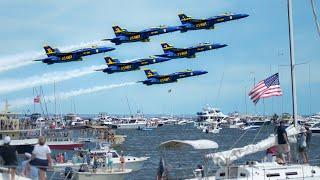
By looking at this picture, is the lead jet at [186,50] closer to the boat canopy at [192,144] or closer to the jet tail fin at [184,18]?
the jet tail fin at [184,18]

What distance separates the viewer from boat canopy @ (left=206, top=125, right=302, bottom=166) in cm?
2658

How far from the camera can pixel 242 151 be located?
27.8 m

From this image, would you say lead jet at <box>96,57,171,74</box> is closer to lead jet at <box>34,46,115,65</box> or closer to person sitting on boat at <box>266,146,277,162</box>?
lead jet at <box>34,46,115,65</box>

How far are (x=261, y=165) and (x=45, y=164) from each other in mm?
9813

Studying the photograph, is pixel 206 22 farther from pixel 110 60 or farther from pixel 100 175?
pixel 100 175

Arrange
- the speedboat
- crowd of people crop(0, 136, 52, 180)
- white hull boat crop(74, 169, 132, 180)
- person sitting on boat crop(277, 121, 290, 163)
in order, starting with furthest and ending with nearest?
the speedboat → white hull boat crop(74, 169, 132, 180) → person sitting on boat crop(277, 121, 290, 163) → crowd of people crop(0, 136, 52, 180)

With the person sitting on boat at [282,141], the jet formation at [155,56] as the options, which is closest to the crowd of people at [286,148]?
the person sitting on boat at [282,141]

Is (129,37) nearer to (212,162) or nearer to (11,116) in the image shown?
(11,116)

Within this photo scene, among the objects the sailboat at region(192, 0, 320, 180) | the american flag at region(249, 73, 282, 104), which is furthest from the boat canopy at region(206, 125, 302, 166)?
the american flag at region(249, 73, 282, 104)

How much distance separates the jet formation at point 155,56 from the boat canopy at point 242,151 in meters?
75.8

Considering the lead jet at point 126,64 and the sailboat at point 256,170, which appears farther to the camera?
the lead jet at point 126,64

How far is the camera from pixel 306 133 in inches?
1131

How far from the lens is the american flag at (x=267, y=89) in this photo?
1177 inches

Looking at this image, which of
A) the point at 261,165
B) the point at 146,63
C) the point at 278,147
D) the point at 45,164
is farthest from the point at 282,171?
the point at 146,63
